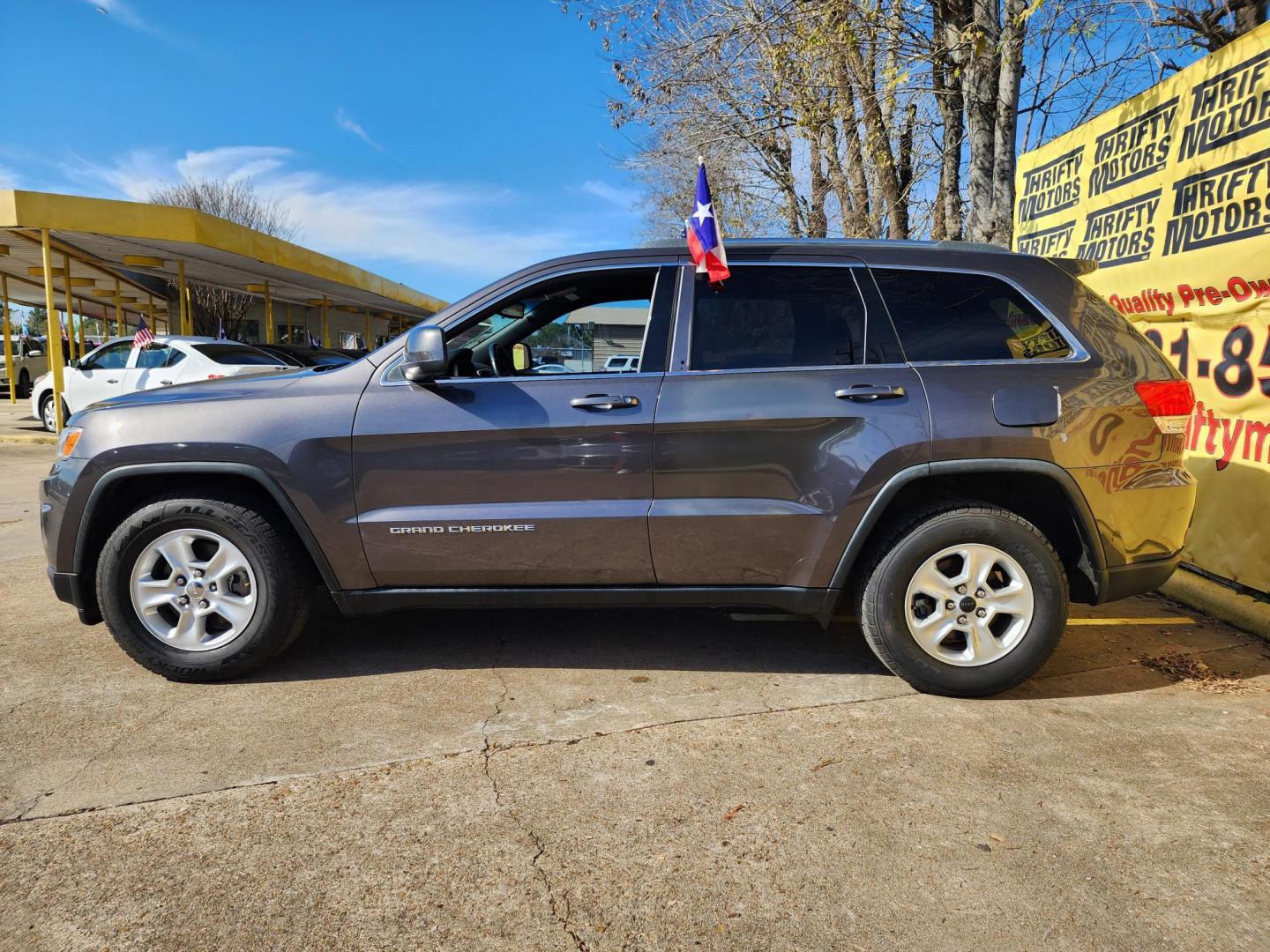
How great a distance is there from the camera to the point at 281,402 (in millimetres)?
3482

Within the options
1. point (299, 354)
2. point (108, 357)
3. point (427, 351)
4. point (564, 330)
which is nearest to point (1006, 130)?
point (564, 330)

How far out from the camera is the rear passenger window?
3.45 meters

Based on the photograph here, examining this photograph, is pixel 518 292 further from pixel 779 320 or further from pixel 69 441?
pixel 69 441

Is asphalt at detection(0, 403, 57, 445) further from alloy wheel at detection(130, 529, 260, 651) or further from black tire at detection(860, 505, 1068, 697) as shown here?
black tire at detection(860, 505, 1068, 697)

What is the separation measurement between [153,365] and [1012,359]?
12.5 meters

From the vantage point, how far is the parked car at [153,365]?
458 inches

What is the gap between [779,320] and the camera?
3533mm

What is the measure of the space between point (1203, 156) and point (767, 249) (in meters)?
2.99

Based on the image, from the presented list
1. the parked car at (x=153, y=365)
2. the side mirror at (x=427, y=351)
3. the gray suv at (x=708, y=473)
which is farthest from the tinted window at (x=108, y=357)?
the side mirror at (x=427, y=351)

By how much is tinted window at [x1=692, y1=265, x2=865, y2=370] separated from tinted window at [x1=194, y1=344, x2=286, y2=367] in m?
10.2

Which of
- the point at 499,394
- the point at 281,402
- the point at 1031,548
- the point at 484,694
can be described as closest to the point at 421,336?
the point at 499,394

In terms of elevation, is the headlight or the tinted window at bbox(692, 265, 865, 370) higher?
the tinted window at bbox(692, 265, 865, 370)

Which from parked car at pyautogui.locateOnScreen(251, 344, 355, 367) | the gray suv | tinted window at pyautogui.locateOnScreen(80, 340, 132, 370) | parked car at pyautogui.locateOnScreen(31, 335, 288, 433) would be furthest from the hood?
tinted window at pyautogui.locateOnScreen(80, 340, 132, 370)

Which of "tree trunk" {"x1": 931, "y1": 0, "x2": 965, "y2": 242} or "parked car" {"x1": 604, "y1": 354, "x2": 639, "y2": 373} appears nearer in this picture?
"parked car" {"x1": 604, "y1": 354, "x2": 639, "y2": 373}
